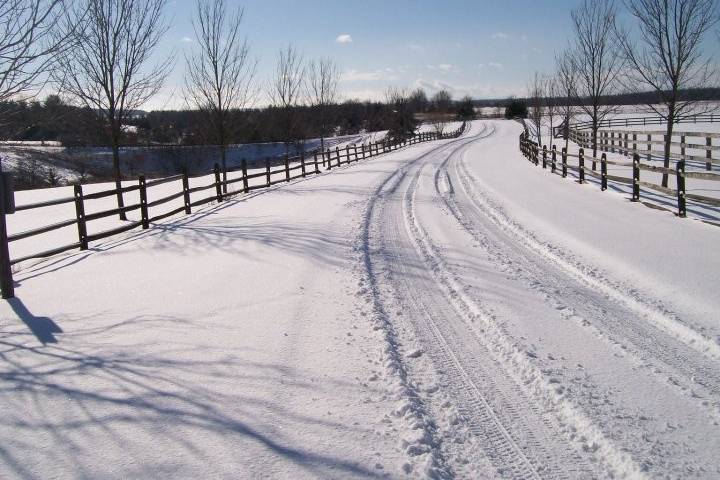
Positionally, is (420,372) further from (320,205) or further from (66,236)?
(66,236)

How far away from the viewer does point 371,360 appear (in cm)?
453

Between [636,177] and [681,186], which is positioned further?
[636,177]

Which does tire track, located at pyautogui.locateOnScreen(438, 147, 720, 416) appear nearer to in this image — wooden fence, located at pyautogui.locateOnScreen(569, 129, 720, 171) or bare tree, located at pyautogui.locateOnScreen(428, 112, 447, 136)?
wooden fence, located at pyautogui.locateOnScreen(569, 129, 720, 171)

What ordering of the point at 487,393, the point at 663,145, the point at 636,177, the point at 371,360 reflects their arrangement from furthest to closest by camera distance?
1. the point at 663,145
2. the point at 636,177
3. the point at 371,360
4. the point at 487,393

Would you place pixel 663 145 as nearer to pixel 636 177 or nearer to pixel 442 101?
pixel 636 177

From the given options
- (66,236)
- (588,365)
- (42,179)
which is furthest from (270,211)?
(42,179)

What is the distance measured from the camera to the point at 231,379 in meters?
4.15

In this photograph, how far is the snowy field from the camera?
3.18m

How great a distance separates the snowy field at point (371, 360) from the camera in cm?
318

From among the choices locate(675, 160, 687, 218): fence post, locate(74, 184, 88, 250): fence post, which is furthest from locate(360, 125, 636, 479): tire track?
Answer: locate(675, 160, 687, 218): fence post

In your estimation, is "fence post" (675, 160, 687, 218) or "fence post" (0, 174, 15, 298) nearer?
"fence post" (0, 174, 15, 298)

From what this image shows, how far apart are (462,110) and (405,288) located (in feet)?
427

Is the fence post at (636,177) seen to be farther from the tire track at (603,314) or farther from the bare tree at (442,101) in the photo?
the bare tree at (442,101)

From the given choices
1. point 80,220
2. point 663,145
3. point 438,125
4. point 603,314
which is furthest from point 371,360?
point 438,125
